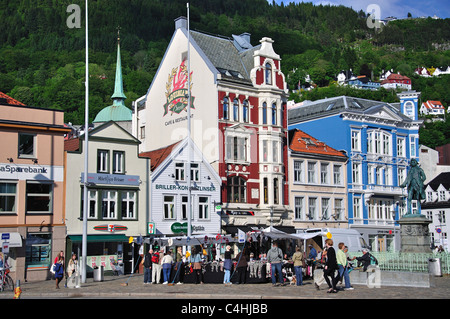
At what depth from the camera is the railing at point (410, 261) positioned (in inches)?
1294

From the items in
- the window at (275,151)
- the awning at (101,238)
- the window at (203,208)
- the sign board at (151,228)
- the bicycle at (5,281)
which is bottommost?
the bicycle at (5,281)

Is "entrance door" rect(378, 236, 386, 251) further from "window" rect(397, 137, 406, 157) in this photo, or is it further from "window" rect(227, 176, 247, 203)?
"window" rect(227, 176, 247, 203)

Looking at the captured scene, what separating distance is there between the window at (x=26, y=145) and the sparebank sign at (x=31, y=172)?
2.75ft

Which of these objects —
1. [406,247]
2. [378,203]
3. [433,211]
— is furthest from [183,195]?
[433,211]

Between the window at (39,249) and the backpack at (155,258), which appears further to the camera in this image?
the window at (39,249)

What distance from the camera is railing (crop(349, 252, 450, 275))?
1294 inches

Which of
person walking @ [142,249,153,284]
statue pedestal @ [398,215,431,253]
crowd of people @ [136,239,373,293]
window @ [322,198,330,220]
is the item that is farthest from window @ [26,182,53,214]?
window @ [322,198,330,220]

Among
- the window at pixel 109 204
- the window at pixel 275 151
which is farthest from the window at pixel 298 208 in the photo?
the window at pixel 109 204

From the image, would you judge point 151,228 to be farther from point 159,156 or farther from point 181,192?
point 159,156

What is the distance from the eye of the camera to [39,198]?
129 feet

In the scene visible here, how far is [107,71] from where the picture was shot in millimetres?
167000

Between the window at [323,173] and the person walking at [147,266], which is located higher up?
the window at [323,173]

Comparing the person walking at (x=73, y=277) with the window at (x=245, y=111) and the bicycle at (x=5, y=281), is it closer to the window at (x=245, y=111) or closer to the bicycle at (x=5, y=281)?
the bicycle at (x=5, y=281)

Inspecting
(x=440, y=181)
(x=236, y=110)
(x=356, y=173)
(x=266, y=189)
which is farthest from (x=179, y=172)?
(x=440, y=181)
